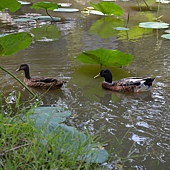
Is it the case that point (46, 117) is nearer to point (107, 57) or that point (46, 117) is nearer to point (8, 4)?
point (8, 4)

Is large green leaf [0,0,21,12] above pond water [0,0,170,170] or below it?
above

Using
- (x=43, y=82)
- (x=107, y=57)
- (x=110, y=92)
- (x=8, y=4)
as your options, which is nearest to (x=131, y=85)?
(x=110, y=92)

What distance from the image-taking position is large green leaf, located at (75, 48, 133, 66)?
5.59m

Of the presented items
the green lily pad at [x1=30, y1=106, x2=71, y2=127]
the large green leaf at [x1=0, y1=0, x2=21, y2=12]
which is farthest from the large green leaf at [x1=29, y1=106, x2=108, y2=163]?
the large green leaf at [x1=0, y1=0, x2=21, y2=12]

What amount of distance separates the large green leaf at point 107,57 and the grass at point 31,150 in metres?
2.80

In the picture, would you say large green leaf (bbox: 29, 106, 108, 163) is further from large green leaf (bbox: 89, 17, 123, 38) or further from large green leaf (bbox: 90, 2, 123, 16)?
large green leaf (bbox: 90, 2, 123, 16)

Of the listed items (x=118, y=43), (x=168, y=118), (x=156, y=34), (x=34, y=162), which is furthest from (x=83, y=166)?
Result: (x=156, y=34)

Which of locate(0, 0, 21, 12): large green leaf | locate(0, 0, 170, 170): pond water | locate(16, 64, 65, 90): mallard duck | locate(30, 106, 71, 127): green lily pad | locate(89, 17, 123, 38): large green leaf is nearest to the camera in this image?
locate(30, 106, 71, 127): green lily pad

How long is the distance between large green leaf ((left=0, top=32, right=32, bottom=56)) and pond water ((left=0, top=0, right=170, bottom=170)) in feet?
3.72

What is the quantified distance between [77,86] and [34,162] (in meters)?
2.97

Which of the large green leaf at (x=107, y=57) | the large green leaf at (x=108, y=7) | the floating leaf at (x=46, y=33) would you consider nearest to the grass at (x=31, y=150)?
the large green leaf at (x=107, y=57)

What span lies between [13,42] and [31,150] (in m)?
1.20

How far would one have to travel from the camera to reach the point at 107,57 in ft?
18.8

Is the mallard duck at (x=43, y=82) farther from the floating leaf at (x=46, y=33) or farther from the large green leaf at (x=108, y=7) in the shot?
the large green leaf at (x=108, y=7)
